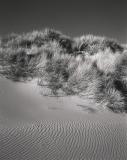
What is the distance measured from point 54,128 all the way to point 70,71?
2212 mm

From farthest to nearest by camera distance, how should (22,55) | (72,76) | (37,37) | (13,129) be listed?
(37,37) < (22,55) < (72,76) < (13,129)

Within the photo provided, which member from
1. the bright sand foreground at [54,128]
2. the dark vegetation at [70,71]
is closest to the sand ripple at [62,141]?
the bright sand foreground at [54,128]

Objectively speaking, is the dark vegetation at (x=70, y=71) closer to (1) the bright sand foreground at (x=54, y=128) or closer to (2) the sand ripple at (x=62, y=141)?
(1) the bright sand foreground at (x=54, y=128)

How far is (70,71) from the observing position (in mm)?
5695

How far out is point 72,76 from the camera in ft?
17.8

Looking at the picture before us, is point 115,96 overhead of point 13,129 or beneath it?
overhead

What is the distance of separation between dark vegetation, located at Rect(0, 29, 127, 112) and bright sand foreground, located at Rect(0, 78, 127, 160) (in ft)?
0.99

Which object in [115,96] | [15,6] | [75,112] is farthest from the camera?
[15,6]

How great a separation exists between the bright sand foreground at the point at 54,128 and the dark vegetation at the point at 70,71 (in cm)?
30

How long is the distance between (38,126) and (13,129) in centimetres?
38

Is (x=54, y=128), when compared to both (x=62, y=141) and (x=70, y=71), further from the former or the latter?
(x=70, y=71)

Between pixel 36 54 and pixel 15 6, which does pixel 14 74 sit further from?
pixel 15 6

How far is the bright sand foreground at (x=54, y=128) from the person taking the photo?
3.04 metres

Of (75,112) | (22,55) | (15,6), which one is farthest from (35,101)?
(15,6)
